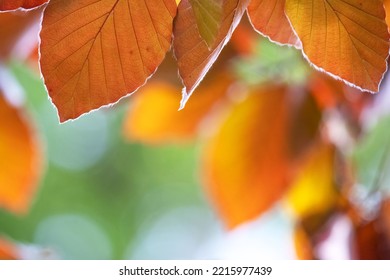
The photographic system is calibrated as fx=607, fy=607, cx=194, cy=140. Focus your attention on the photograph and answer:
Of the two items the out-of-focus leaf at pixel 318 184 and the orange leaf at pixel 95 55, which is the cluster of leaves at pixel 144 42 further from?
the out-of-focus leaf at pixel 318 184

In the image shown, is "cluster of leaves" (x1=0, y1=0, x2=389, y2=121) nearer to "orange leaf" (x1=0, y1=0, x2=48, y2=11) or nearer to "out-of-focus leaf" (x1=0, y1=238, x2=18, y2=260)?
"orange leaf" (x1=0, y1=0, x2=48, y2=11)

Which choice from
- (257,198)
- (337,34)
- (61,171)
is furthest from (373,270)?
(61,171)

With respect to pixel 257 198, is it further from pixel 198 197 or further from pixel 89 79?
pixel 198 197

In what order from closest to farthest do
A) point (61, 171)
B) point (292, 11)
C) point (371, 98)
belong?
point (292, 11)
point (371, 98)
point (61, 171)

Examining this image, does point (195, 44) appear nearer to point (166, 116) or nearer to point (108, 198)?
point (166, 116)

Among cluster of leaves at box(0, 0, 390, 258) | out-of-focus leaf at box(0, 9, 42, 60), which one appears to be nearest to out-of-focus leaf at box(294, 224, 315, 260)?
cluster of leaves at box(0, 0, 390, 258)

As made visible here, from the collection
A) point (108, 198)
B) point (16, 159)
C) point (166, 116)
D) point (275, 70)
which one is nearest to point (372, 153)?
point (275, 70)
